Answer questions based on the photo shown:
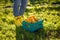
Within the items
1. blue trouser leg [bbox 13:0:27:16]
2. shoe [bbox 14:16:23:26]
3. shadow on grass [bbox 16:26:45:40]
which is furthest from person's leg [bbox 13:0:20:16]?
shadow on grass [bbox 16:26:45:40]

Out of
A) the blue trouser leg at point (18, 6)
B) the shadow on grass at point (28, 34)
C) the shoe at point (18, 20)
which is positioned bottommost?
the shadow on grass at point (28, 34)

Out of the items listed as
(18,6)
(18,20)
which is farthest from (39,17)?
(18,6)

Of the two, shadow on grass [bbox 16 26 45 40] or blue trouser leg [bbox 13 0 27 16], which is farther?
blue trouser leg [bbox 13 0 27 16]

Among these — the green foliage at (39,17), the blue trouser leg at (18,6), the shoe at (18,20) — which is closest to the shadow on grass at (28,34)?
the green foliage at (39,17)

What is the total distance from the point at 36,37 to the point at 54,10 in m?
2.04

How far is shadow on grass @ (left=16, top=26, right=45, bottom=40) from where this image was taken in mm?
4949

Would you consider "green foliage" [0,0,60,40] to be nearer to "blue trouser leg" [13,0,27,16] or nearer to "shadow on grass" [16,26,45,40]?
"shadow on grass" [16,26,45,40]

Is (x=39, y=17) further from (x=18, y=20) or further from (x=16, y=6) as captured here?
(x=16, y=6)

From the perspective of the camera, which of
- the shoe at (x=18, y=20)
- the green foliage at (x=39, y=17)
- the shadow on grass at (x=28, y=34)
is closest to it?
the shadow on grass at (x=28, y=34)

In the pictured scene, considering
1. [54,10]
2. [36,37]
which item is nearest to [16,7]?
[36,37]

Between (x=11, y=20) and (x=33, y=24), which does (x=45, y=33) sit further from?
(x=11, y=20)

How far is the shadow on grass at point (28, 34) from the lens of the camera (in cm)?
495

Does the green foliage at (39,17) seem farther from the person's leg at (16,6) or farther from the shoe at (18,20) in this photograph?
the person's leg at (16,6)

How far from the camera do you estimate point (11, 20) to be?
6.00 meters
